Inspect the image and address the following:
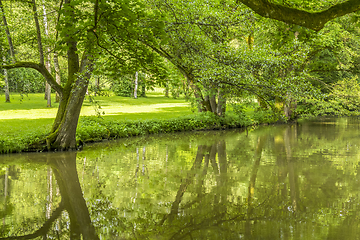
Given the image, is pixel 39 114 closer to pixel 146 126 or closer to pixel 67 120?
pixel 146 126

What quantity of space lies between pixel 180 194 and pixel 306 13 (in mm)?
4844

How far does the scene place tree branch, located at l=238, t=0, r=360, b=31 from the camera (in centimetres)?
475

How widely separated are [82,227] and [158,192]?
8.19ft

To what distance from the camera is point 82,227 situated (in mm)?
5852

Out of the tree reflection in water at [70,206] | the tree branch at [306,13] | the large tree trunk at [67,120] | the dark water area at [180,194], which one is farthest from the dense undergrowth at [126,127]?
the tree branch at [306,13]

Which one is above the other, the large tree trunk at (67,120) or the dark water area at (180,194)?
the large tree trunk at (67,120)

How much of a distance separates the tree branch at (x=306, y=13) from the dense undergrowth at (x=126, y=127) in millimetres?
5654

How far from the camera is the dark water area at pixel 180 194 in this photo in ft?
18.7

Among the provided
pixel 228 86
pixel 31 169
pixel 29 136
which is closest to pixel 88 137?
pixel 29 136

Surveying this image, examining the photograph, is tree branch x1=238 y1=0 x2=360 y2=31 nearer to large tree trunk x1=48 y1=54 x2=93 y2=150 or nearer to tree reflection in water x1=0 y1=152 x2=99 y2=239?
tree reflection in water x1=0 y1=152 x2=99 y2=239

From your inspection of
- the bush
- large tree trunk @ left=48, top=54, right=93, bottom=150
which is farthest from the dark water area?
the bush

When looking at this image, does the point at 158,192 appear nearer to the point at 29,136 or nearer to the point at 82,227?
the point at 82,227

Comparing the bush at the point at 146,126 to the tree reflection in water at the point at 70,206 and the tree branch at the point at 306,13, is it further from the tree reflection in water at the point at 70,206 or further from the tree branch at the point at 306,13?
the tree branch at the point at 306,13

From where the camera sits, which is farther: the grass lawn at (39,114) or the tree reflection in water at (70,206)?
the grass lawn at (39,114)
